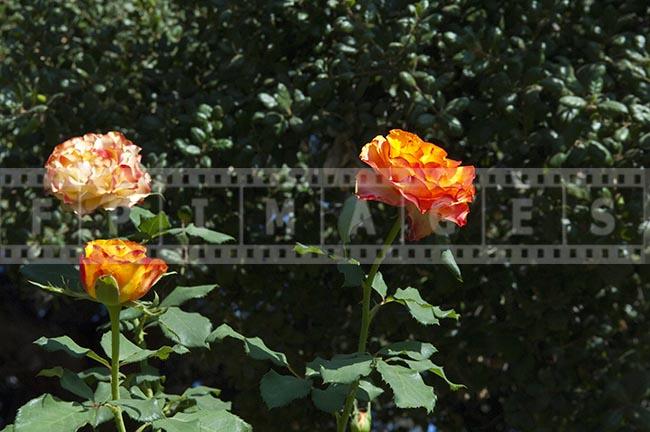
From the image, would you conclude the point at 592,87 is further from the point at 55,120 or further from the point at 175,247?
the point at 55,120

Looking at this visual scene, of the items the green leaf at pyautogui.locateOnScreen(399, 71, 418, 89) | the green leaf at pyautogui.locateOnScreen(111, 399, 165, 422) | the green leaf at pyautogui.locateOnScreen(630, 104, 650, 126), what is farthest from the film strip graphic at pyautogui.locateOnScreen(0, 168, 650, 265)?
the green leaf at pyautogui.locateOnScreen(111, 399, 165, 422)

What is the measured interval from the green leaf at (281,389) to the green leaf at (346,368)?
6 cm

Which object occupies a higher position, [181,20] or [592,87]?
[181,20]

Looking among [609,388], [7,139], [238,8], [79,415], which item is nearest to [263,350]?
[79,415]

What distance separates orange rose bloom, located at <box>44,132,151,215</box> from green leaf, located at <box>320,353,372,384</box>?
367mm

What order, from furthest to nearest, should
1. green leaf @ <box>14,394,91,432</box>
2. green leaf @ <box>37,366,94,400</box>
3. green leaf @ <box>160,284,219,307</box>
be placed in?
green leaf @ <box>160,284,219,307</box>, green leaf @ <box>37,366,94,400</box>, green leaf @ <box>14,394,91,432</box>

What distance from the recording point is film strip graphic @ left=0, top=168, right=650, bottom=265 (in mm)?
2514

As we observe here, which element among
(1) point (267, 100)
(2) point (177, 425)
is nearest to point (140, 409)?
(2) point (177, 425)

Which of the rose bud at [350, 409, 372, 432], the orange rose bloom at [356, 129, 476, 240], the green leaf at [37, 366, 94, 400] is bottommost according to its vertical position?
the rose bud at [350, 409, 372, 432]

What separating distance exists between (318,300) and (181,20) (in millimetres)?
1048

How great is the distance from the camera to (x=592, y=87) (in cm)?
248

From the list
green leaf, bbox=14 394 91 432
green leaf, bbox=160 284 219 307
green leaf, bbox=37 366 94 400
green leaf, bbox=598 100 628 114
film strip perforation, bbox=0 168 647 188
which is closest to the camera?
green leaf, bbox=14 394 91 432

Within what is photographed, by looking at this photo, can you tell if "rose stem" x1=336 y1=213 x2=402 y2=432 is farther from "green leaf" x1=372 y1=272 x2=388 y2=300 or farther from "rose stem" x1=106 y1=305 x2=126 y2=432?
"rose stem" x1=106 y1=305 x2=126 y2=432

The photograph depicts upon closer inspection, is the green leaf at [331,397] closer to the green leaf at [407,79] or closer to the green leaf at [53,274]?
the green leaf at [53,274]
